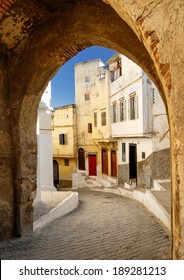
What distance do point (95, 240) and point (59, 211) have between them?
2.51m

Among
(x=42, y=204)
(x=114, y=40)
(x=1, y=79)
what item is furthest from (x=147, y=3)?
(x=42, y=204)

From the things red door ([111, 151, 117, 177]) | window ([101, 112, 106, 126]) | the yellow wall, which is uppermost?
window ([101, 112, 106, 126])

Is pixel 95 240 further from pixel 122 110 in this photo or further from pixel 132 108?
pixel 122 110

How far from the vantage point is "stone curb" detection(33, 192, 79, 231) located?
720 cm

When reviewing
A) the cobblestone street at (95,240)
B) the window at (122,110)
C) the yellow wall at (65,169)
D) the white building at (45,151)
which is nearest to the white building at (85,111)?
the yellow wall at (65,169)

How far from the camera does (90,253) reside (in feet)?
17.6

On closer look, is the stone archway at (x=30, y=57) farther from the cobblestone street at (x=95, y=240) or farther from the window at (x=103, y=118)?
the window at (x=103, y=118)

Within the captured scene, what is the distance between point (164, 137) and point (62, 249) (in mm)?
9954

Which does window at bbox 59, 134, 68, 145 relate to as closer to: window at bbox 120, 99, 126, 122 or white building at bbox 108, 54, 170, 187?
white building at bbox 108, 54, 170, 187

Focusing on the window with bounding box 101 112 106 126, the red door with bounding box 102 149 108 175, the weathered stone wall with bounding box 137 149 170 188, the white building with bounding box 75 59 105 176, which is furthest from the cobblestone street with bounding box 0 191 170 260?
the white building with bounding box 75 59 105 176

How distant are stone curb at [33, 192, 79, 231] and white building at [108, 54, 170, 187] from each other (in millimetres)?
5726

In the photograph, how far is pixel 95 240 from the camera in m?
6.16

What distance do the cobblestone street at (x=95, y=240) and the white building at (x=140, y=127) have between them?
19.9 ft

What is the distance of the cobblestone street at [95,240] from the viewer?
5.32 meters
